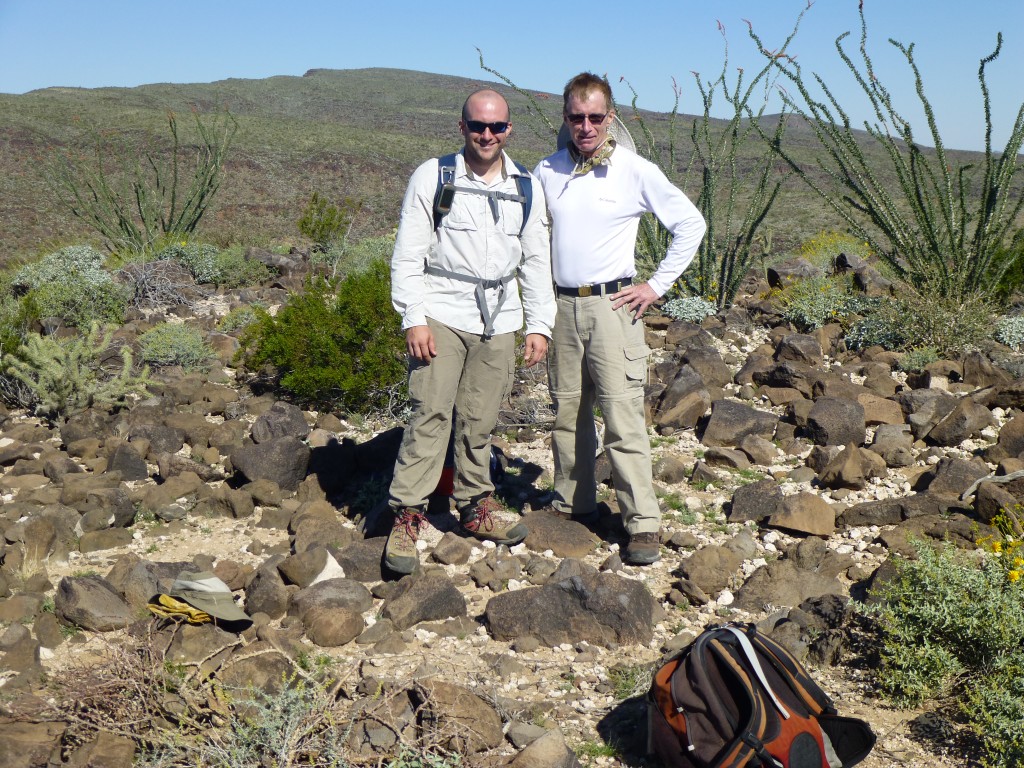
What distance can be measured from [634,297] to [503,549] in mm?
1259

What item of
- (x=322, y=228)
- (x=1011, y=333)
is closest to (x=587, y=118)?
(x=1011, y=333)

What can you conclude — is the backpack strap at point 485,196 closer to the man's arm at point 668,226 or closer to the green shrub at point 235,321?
the man's arm at point 668,226

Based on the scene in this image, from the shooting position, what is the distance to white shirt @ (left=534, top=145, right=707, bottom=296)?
150 inches

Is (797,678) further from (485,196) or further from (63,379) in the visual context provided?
(63,379)

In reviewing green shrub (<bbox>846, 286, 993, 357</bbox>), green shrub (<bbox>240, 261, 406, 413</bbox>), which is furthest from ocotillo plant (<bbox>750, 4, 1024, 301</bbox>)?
green shrub (<bbox>240, 261, 406, 413</bbox>)

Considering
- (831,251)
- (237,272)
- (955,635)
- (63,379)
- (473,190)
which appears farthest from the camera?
(831,251)

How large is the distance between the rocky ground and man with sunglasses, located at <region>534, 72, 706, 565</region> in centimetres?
44

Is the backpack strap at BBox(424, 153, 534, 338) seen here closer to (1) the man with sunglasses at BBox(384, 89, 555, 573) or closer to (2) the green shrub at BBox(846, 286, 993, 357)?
(1) the man with sunglasses at BBox(384, 89, 555, 573)

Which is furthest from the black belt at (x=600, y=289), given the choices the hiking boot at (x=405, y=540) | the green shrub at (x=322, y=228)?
the green shrub at (x=322, y=228)

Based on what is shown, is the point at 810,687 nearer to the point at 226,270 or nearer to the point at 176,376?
the point at 176,376

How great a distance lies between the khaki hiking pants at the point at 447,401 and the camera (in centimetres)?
377

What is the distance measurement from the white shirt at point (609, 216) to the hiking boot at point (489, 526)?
1061mm

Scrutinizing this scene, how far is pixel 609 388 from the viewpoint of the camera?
13.0 ft

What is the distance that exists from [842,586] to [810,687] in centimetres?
125
